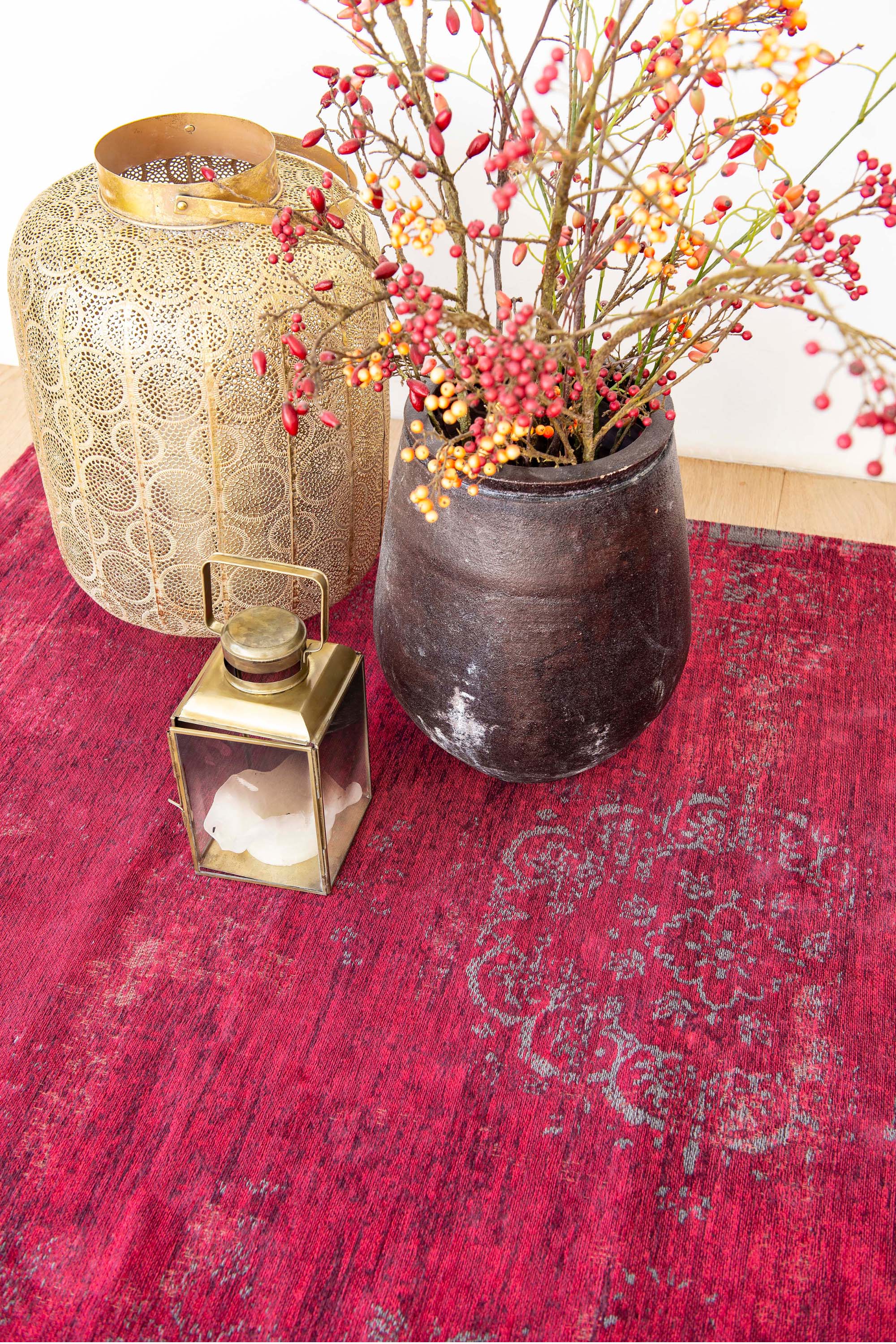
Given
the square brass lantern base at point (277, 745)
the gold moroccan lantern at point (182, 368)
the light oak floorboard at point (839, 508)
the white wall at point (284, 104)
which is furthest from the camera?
the light oak floorboard at point (839, 508)

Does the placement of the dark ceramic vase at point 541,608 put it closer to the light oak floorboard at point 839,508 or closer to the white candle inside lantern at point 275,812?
the white candle inside lantern at point 275,812

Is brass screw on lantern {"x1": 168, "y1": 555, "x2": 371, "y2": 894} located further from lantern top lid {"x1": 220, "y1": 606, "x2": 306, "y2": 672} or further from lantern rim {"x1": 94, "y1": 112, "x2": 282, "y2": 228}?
lantern rim {"x1": 94, "y1": 112, "x2": 282, "y2": 228}

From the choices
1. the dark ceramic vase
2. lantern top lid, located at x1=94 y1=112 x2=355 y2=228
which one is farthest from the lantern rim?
the dark ceramic vase

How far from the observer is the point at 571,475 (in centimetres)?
86

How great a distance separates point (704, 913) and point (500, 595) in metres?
0.35

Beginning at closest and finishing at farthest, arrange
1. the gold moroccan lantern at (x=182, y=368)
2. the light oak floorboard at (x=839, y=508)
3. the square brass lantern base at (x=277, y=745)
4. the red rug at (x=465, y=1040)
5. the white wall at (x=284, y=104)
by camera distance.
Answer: the red rug at (x=465, y=1040) < the square brass lantern base at (x=277, y=745) < the gold moroccan lantern at (x=182, y=368) < the white wall at (x=284, y=104) < the light oak floorboard at (x=839, y=508)

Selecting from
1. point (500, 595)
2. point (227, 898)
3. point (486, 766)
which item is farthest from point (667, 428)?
point (227, 898)

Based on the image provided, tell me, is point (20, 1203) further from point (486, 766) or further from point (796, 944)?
point (796, 944)

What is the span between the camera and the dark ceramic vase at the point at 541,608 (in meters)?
0.88

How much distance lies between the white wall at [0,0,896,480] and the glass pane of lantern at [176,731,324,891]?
0.87m

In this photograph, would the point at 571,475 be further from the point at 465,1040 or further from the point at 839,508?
the point at 839,508

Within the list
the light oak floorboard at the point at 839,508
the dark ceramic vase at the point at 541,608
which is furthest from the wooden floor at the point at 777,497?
the dark ceramic vase at the point at 541,608

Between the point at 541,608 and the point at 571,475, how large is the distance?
11 cm

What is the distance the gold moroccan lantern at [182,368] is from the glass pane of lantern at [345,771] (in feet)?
0.79
